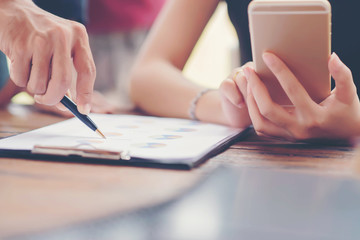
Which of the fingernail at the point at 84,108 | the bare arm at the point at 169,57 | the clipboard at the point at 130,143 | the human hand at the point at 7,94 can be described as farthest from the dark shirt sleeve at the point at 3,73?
the fingernail at the point at 84,108

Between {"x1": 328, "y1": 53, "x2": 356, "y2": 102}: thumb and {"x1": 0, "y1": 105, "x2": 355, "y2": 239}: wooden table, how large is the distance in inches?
3.4

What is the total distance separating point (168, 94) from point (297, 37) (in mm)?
486

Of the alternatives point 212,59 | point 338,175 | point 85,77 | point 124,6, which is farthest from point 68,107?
point 212,59

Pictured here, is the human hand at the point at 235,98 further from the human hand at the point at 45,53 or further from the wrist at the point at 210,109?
the human hand at the point at 45,53

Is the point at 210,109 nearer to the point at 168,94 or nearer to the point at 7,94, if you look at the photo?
the point at 168,94

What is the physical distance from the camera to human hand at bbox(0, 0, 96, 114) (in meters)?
0.76

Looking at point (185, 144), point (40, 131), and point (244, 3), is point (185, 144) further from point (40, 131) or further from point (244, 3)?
point (244, 3)

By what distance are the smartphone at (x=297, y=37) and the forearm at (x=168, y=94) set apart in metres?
0.22

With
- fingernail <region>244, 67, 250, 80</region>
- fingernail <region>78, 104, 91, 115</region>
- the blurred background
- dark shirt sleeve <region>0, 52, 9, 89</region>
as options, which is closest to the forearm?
fingernail <region>244, 67, 250, 80</region>

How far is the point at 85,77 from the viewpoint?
31.7 inches

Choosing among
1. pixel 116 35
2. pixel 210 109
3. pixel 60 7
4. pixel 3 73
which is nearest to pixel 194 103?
pixel 210 109

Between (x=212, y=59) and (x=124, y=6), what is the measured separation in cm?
223

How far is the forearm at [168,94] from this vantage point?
1.02m

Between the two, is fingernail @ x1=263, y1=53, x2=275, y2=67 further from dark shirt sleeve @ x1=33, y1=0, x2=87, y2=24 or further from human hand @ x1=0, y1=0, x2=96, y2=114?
dark shirt sleeve @ x1=33, y1=0, x2=87, y2=24
